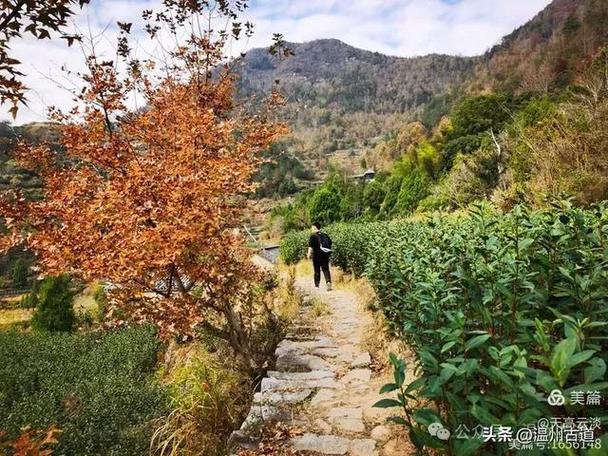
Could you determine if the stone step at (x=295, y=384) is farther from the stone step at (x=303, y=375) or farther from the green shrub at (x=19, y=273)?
the green shrub at (x=19, y=273)

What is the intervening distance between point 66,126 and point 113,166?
0.75m

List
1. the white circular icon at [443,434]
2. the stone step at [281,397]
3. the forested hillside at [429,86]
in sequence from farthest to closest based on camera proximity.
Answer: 1. the forested hillside at [429,86]
2. the stone step at [281,397]
3. the white circular icon at [443,434]

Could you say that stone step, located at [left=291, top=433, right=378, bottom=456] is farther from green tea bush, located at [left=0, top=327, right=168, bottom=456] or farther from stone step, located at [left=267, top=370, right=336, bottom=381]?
green tea bush, located at [left=0, top=327, right=168, bottom=456]

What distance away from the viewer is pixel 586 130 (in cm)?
1115

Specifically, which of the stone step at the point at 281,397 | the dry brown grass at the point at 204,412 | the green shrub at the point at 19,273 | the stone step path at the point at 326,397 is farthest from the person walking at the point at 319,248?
the green shrub at the point at 19,273

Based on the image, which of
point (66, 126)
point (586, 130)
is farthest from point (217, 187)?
point (586, 130)

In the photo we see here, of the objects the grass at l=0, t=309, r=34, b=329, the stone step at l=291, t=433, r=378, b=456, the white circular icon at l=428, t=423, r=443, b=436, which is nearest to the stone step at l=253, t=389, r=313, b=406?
the stone step at l=291, t=433, r=378, b=456

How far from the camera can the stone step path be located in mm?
3383

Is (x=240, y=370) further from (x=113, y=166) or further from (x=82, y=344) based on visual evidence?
(x=82, y=344)

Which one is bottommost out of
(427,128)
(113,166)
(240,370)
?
(240,370)

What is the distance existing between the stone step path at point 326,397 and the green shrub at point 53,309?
2032 cm

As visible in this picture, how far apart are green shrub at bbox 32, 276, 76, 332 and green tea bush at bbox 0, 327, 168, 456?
29.6ft

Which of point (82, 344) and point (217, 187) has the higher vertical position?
point (217, 187)

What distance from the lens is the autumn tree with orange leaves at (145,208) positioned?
4.07m
